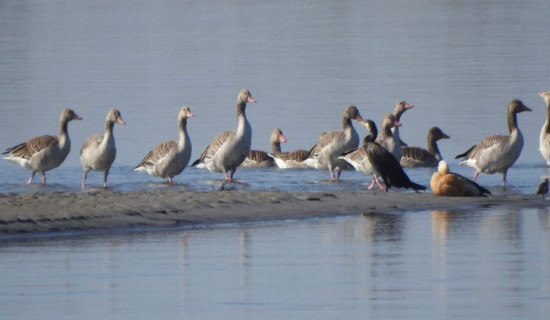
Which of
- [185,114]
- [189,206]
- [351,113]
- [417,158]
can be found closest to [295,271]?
[189,206]

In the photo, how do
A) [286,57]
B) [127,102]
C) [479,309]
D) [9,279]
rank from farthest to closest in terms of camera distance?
[286,57] → [127,102] → [9,279] → [479,309]

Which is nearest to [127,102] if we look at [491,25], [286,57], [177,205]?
[286,57]

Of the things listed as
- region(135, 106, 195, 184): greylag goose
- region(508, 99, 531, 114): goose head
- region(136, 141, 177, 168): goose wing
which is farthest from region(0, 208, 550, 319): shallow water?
region(508, 99, 531, 114): goose head

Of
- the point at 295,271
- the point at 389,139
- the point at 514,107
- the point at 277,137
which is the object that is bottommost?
the point at 295,271

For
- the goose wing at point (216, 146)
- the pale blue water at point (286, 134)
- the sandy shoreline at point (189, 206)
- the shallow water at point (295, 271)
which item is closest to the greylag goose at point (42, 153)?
the pale blue water at point (286, 134)

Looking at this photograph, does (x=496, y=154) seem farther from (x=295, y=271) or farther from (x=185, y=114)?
(x=295, y=271)

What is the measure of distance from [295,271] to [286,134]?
15989mm

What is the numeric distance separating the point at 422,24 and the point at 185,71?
944 inches

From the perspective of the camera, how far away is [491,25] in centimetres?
6206

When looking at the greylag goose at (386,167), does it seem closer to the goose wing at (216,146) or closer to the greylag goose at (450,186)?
the greylag goose at (450,186)

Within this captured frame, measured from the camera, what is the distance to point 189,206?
1588cm

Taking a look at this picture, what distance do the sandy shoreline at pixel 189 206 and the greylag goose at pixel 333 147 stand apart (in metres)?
4.68

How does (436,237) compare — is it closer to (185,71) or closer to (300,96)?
(300,96)

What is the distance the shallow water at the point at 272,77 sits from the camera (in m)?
26.8
